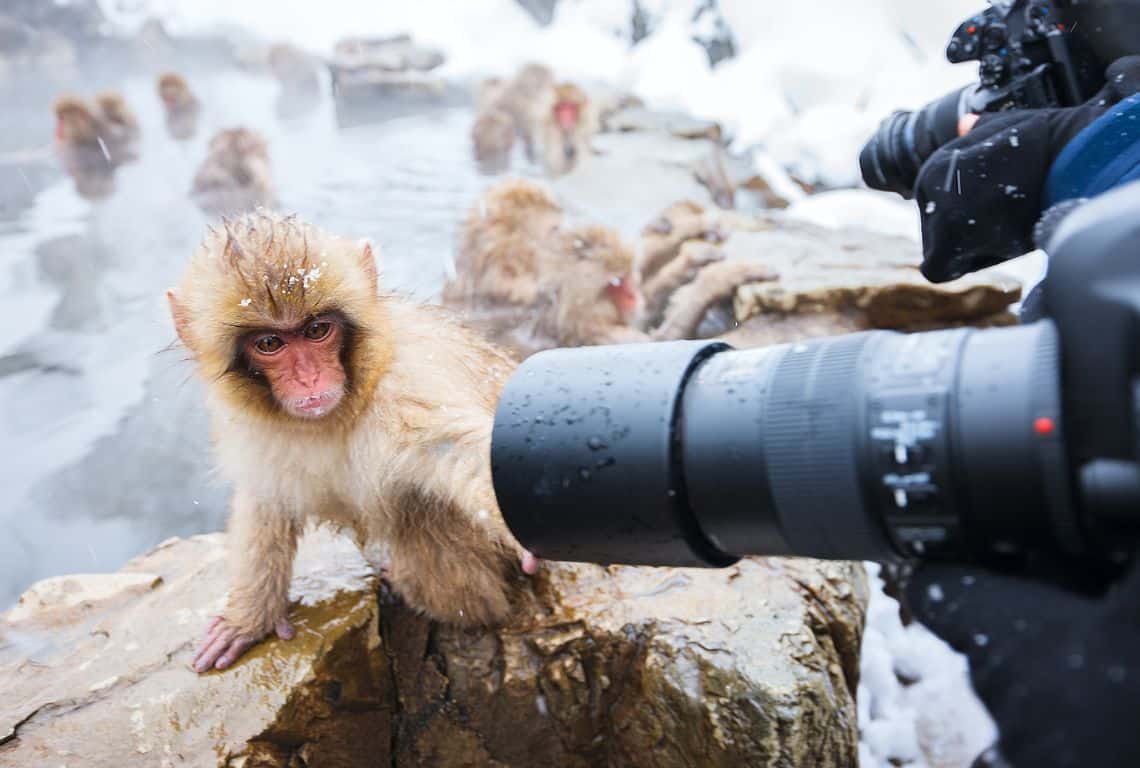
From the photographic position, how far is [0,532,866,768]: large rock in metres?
1.82

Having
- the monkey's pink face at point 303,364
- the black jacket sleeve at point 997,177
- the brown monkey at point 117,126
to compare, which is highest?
the brown monkey at point 117,126

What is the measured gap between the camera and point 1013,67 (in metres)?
1.45

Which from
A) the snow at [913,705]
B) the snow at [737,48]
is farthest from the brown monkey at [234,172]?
→ the snow at [913,705]

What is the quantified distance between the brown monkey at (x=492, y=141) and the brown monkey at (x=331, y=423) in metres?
8.43

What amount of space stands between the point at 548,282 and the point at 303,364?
321 centimetres

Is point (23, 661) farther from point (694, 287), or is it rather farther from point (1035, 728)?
point (694, 287)

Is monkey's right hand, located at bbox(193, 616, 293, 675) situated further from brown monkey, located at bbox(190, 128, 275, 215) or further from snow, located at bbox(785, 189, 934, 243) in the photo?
brown monkey, located at bbox(190, 128, 275, 215)

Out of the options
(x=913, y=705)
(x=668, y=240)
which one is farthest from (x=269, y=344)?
(x=668, y=240)

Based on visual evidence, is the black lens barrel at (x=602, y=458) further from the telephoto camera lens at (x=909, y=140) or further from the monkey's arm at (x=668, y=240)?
the monkey's arm at (x=668, y=240)

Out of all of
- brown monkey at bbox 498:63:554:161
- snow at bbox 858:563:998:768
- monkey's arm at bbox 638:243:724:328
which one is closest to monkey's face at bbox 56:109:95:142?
brown monkey at bbox 498:63:554:161

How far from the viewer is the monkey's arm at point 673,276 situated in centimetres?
506

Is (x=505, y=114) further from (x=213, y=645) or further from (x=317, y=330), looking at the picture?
(x=213, y=645)

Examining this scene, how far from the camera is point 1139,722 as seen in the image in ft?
1.91

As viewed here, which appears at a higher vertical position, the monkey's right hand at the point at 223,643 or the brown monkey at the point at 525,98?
the brown monkey at the point at 525,98
